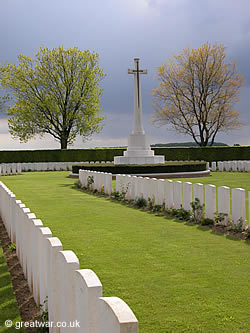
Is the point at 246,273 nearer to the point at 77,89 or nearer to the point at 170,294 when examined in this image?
the point at 170,294

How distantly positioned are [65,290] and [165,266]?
2.49 metres

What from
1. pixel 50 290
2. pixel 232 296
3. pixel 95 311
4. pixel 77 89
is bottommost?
pixel 232 296

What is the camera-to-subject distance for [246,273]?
499 centimetres

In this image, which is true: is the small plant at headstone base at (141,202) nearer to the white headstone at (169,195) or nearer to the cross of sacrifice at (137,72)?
the white headstone at (169,195)

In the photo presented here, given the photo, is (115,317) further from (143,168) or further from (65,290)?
(143,168)

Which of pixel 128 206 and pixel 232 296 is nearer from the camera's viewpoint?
pixel 232 296

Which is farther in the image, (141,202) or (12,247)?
(141,202)

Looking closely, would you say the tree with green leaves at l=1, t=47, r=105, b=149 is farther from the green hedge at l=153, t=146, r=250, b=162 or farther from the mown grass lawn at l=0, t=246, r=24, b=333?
the mown grass lawn at l=0, t=246, r=24, b=333

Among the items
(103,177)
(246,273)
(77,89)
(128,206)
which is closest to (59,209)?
(128,206)

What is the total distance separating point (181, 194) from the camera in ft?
29.6

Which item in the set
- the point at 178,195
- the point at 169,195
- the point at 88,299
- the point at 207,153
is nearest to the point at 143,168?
the point at 169,195

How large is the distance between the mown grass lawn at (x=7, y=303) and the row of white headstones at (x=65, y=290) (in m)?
0.22

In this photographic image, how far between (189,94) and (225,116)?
415 centimetres

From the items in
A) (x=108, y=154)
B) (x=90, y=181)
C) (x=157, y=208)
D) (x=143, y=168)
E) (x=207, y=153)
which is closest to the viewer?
(x=157, y=208)
